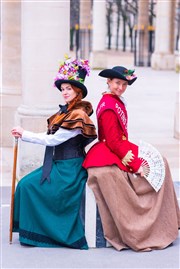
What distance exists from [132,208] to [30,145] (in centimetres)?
281

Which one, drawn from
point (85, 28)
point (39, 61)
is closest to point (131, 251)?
point (39, 61)

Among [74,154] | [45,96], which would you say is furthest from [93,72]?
[74,154]

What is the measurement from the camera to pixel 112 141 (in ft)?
20.8

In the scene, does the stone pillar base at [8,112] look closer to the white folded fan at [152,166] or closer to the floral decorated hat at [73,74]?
the floral decorated hat at [73,74]

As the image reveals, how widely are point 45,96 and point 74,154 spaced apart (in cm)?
267

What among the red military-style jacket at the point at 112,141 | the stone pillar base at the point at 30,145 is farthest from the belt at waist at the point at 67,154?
the stone pillar base at the point at 30,145

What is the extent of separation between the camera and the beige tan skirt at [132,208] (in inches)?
247

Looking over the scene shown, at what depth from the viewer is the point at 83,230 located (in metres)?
6.42

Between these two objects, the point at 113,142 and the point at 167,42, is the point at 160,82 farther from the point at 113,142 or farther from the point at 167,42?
the point at 113,142

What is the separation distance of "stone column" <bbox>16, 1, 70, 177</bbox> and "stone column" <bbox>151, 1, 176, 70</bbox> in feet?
88.8

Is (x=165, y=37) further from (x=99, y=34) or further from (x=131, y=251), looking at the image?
(x=131, y=251)

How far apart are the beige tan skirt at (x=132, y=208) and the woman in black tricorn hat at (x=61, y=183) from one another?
0.21 metres

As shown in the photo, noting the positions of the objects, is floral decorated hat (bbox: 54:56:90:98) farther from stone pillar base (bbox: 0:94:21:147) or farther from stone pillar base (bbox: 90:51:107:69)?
stone pillar base (bbox: 90:51:107:69)

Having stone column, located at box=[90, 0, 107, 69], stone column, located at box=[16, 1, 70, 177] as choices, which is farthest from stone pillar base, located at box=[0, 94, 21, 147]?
stone column, located at box=[90, 0, 107, 69]
